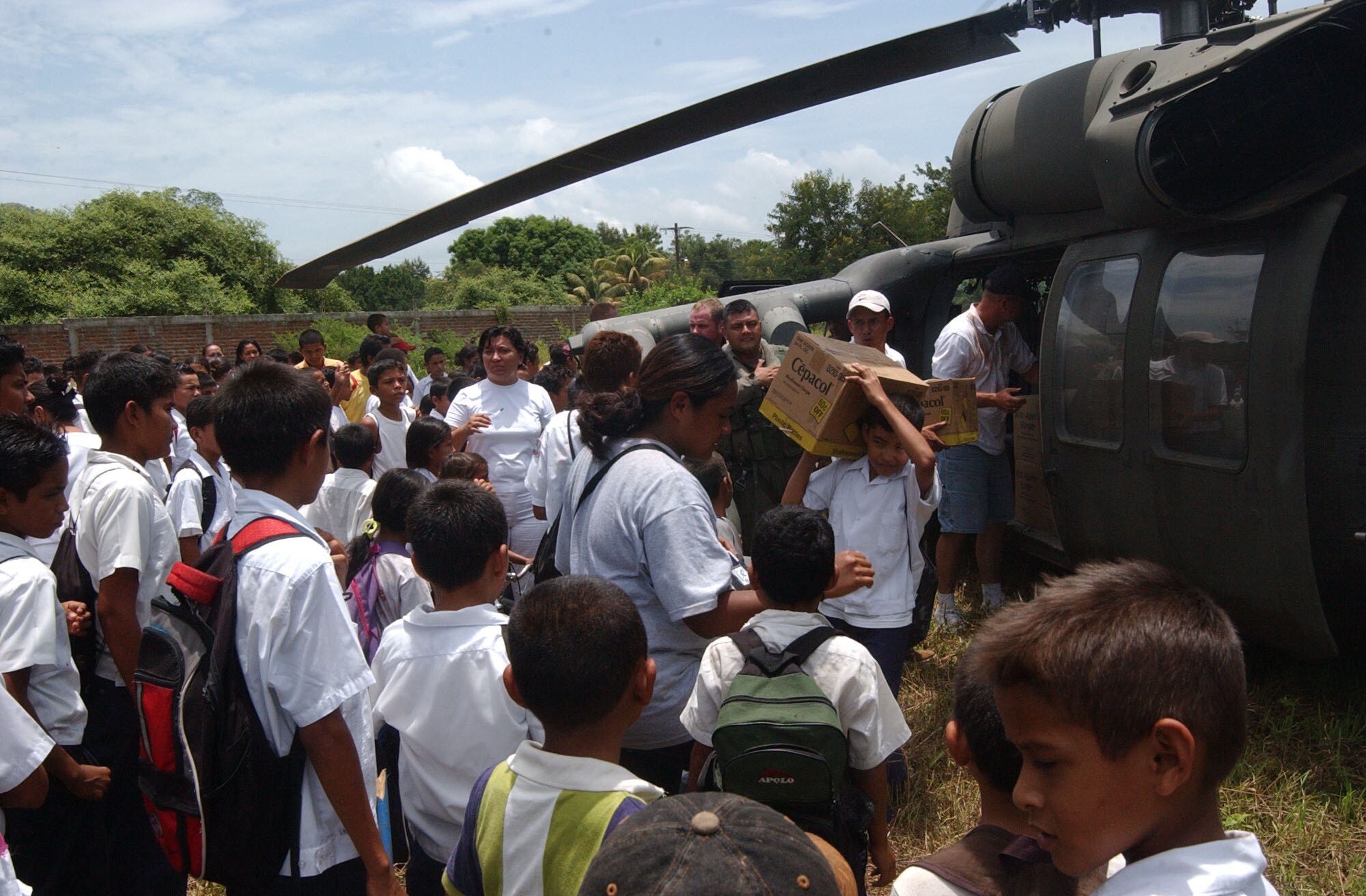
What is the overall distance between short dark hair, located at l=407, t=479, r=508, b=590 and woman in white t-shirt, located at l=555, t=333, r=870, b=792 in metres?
0.24

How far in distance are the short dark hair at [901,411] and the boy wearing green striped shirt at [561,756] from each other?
1977 mm

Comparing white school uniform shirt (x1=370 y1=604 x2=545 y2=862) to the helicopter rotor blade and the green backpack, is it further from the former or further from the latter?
the helicopter rotor blade

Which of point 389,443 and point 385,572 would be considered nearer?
point 385,572

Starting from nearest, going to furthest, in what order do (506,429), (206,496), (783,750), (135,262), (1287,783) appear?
(783,750)
(1287,783)
(206,496)
(506,429)
(135,262)

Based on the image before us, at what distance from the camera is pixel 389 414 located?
6.35 m

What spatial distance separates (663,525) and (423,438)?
261cm

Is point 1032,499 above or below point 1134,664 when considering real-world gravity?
below

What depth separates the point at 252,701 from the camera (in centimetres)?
204

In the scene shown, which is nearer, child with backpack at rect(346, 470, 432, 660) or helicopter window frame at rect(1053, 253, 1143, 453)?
child with backpack at rect(346, 470, 432, 660)

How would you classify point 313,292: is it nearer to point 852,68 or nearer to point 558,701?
point 852,68

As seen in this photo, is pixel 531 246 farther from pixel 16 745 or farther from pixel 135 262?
pixel 16 745

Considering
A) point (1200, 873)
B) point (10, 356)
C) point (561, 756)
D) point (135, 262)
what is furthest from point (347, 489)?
point (135, 262)

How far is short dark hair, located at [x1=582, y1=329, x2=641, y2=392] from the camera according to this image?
4242 mm

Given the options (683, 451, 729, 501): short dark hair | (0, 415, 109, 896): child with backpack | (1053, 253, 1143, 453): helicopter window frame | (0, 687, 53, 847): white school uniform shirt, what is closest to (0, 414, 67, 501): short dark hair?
(0, 415, 109, 896): child with backpack
